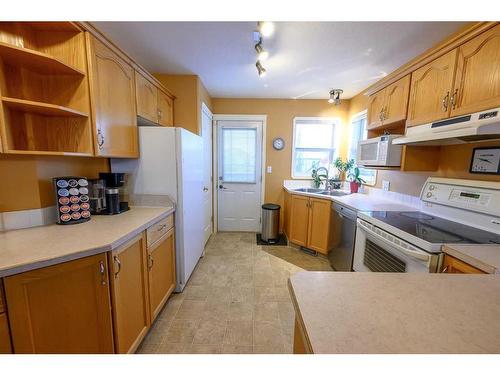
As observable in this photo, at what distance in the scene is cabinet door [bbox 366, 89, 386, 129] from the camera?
215 centimetres

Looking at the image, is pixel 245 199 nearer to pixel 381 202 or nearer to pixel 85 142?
pixel 381 202

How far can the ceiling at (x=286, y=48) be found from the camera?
5.33 feet

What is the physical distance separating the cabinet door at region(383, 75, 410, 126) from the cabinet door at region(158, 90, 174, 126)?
240 cm

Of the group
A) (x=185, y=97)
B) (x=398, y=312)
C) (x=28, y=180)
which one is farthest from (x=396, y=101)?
(x=28, y=180)

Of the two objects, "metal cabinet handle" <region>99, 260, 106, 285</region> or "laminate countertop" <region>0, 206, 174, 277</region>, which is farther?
"metal cabinet handle" <region>99, 260, 106, 285</region>

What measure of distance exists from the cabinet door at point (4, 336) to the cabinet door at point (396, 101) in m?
2.85

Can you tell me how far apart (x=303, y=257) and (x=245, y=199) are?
55.1 inches

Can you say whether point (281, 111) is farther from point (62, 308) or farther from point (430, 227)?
point (62, 308)

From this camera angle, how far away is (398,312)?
57 cm

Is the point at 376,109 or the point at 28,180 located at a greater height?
the point at 376,109

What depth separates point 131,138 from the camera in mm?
1770

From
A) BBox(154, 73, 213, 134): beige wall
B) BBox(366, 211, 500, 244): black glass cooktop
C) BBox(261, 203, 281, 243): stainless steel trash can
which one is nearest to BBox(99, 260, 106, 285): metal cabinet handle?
BBox(366, 211, 500, 244): black glass cooktop

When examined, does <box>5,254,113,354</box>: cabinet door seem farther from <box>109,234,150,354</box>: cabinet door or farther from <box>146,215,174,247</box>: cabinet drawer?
<box>146,215,174,247</box>: cabinet drawer

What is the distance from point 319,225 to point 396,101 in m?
1.60
